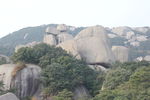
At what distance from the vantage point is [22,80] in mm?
21062

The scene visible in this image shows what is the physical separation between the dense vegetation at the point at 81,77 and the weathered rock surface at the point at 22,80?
1.97 ft

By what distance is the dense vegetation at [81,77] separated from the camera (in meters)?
17.3

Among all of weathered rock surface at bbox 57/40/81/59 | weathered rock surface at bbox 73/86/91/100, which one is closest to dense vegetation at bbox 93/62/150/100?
weathered rock surface at bbox 73/86/91/100

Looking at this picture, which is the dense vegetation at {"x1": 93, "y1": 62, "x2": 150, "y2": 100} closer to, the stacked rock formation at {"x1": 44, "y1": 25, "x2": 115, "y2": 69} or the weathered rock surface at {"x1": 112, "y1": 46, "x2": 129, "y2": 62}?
the stacked rock formation at {"x1": 44, "y1": 25, "x2": 115, "y2": 69}

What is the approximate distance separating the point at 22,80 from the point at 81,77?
3924 millimetres

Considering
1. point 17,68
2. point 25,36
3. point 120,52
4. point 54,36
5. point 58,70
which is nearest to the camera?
point 17,68

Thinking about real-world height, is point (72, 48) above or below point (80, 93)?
above

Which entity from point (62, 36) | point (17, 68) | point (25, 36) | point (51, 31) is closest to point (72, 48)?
point (62, 36)

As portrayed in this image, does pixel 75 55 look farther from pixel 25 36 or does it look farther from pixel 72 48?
pixel 25 36

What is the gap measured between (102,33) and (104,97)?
1429cm

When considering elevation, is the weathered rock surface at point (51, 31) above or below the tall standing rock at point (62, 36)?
above

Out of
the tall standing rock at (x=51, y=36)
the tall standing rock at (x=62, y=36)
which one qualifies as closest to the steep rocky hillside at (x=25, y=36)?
the tall standing rock at (x=62, y=36)

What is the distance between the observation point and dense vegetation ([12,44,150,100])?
1734 centimetres

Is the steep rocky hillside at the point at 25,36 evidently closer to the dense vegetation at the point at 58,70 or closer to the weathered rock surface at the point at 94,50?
the weathered rock surface at the point at 94,50
